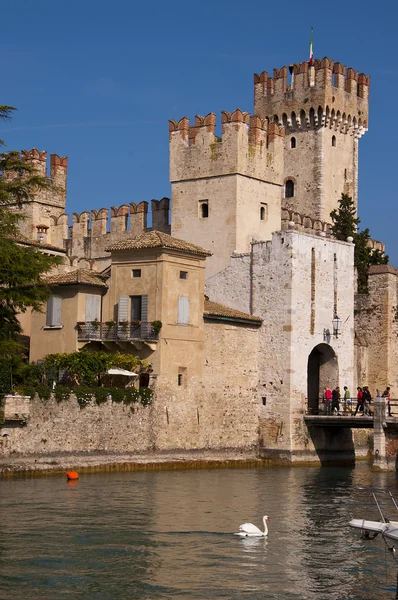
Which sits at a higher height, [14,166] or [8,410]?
[14,166]

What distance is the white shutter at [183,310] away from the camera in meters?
38.5

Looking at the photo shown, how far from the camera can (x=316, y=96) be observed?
201 feet

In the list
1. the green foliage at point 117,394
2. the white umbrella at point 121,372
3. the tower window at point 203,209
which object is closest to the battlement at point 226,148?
the tower window at point 203,209

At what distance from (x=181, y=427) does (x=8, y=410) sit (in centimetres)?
752

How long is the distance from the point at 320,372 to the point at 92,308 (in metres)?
10.1

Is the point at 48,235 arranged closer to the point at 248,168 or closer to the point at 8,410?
the point at 248,168

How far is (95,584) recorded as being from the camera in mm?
19625

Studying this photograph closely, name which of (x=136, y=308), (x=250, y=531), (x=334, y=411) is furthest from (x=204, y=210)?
(x=250, y=531)

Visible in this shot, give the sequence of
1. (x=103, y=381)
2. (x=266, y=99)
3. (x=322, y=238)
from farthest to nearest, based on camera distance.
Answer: (x=266, y=99), (x=322, y=238), (x=103, y=381)

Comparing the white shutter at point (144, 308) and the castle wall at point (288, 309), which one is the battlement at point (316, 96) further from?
the white shutter at point (144, 308)

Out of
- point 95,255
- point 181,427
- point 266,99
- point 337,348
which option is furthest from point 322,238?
point 266,99

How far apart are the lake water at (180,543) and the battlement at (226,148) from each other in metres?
15.4

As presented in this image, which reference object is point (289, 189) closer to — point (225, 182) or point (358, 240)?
point (358, 240)

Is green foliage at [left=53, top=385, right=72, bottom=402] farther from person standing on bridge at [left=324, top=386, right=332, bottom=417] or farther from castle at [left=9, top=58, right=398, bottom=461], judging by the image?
person standing on bridge at [left=324, top=386, right=332, bottom=417]
